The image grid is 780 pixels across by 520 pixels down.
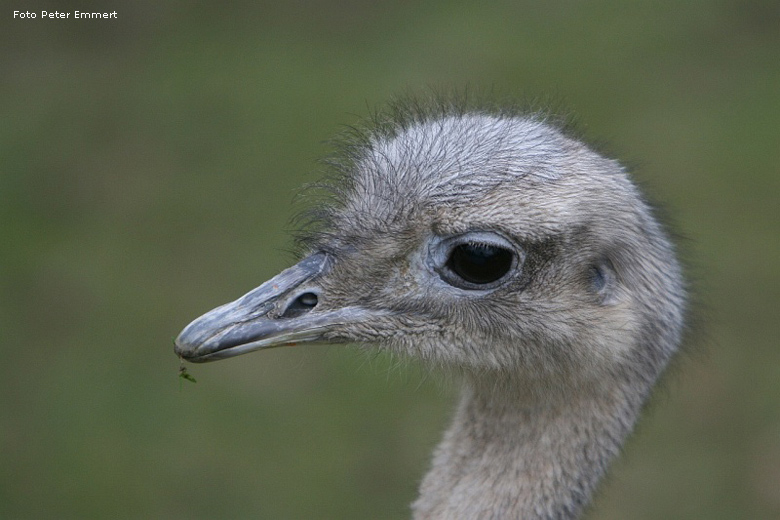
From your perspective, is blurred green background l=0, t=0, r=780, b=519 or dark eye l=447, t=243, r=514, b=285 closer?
dark eye l=447, t=243, r=514, b=285

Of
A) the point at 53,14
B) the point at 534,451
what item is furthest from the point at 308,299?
the point at 53,14

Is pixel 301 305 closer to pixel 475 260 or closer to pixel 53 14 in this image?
pixel 475 260

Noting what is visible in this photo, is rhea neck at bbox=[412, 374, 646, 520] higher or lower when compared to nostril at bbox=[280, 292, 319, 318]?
lower

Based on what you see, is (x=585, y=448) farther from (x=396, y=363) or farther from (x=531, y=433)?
(x=396, y=363)

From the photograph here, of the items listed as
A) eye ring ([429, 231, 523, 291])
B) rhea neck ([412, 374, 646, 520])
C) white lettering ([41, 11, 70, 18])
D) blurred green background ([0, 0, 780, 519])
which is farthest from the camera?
white lettering ([41, 11, 70, 18])

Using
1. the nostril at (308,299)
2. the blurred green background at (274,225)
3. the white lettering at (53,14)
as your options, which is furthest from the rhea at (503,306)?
the white lettering at (53,14)

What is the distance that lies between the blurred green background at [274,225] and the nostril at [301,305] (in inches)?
15.3

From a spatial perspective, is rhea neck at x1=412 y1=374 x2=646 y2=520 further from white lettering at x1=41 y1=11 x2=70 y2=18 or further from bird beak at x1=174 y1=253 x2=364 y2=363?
white lettering at x1=41 y1=11 x2=70 y2=18

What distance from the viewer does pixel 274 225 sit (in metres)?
6.04

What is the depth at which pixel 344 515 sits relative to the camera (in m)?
4.65

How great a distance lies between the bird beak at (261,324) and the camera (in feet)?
7.87

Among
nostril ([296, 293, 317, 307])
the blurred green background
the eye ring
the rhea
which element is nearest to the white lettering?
the blurred green background

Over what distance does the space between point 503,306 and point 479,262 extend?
0.12 metres

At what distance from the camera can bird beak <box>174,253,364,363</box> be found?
2398 millimetres
